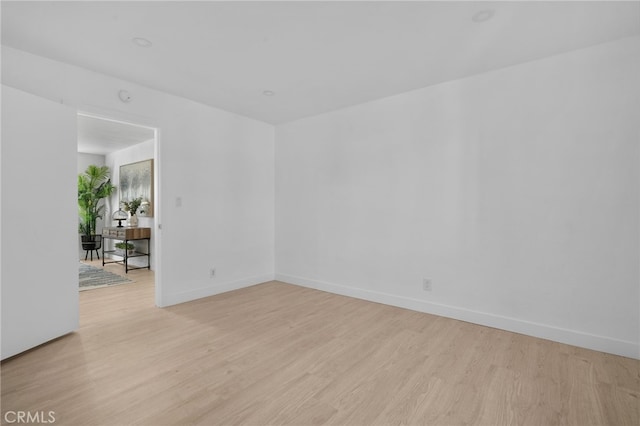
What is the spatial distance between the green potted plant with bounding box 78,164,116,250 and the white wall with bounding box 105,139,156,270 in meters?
0.19

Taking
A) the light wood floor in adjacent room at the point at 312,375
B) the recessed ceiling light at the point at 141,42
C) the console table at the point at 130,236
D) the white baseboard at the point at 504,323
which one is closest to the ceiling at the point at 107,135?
the console table at the point at 130,236

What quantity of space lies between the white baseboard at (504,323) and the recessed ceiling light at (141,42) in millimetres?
3295

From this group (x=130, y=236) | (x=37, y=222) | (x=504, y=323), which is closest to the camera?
(x=37, y=222)

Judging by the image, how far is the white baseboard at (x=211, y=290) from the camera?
361 cm

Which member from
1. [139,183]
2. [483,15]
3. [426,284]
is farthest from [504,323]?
[139,183]

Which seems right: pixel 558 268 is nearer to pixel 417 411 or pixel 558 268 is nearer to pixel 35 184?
pixel 417 411

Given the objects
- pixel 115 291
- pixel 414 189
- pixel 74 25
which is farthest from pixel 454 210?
pixel 115 291

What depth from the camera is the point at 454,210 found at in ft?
10.5

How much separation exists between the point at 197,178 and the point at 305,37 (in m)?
2.29

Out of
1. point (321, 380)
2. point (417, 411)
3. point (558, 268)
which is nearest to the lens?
point (417, 411)

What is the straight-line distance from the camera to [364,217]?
3.91m

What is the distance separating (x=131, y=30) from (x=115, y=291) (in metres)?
3.45

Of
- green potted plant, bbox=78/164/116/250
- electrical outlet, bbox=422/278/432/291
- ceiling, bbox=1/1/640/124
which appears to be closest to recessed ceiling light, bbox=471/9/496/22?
ceiling, bbox=1/1/640/124

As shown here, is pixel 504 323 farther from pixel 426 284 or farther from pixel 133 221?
pixel 133 221
